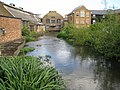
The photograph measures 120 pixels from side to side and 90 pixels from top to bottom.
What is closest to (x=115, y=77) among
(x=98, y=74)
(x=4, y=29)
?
(x=98, y=74)

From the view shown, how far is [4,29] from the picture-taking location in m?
29.9

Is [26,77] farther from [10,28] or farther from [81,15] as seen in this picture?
Answer: [81,15]

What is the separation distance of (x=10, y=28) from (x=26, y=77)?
1009 inches

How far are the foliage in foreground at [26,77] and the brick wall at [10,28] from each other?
20.2 m

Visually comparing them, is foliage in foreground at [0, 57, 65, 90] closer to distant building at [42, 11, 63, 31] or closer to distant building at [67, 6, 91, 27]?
distant building at [67, 6, 91, 27]

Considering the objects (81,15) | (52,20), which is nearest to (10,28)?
(81,15)

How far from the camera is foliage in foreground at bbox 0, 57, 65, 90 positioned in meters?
7.63

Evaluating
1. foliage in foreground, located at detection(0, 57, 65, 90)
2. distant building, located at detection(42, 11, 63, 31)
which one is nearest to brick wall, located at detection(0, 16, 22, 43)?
foliage in foreground, located at detection(0, 57, 65, 90)

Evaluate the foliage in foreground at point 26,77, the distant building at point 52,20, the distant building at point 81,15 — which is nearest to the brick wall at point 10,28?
the foliage in foreground at point 26,77

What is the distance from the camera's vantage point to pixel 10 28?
108 feet

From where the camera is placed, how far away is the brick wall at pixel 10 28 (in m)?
29.4

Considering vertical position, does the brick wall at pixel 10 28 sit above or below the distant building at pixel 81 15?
below

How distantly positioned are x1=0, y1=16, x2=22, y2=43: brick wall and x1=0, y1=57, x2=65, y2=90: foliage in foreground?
2020 cm

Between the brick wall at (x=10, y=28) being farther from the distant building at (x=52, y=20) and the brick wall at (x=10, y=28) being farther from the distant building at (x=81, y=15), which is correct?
the distant building at (x=52, y=20)
